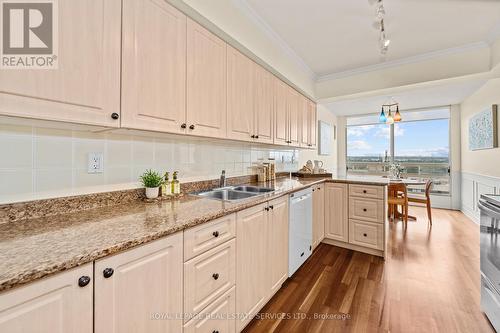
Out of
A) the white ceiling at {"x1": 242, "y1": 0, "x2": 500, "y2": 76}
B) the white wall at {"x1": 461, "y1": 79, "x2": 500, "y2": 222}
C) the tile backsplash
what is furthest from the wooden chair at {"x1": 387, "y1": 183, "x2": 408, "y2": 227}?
the tile backsplash

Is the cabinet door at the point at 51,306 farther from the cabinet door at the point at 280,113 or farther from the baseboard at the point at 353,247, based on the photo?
the baseboard at the point at 353,247

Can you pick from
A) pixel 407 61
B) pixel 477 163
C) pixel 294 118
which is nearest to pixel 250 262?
pixel 294 118

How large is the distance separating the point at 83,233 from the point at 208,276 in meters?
0.63

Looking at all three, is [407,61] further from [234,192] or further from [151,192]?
[151,192]

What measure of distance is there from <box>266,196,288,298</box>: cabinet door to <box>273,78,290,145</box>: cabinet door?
33.8 inches

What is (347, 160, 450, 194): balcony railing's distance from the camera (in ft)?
17.3

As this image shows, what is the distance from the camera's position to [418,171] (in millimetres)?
5641

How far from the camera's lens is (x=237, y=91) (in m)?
1.89

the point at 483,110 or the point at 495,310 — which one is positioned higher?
the point at 483,110

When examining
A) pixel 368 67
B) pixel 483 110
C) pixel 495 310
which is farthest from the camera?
pixel 483 110

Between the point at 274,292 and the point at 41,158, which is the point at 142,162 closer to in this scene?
the point at 41,158

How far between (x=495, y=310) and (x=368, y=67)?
2.96 metres

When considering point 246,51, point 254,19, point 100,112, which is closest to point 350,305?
point 100,112

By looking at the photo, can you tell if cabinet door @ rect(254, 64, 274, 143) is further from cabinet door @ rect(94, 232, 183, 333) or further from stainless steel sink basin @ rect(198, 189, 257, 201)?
cabinet door @ rect(94, 232, 183, 333)
